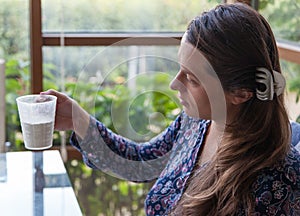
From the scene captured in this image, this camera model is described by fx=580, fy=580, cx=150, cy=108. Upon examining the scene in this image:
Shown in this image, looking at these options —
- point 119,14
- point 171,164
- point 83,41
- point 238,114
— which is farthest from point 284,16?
point 238,114

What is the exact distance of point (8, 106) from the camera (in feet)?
9.11

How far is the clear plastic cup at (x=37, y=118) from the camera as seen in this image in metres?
1.55

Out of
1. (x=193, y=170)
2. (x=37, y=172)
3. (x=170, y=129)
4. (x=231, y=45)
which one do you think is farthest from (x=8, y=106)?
(x=231, y=45)

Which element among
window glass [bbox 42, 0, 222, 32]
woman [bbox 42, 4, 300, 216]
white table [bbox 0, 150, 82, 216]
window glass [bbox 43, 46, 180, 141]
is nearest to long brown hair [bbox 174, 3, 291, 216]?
woman [bbox 42, 4, 300, 216]

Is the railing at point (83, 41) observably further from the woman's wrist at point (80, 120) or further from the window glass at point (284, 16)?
the woman's wrist at point (80, 120)

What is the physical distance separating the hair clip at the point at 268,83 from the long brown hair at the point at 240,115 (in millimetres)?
16

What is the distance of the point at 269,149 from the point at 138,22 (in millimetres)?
1607

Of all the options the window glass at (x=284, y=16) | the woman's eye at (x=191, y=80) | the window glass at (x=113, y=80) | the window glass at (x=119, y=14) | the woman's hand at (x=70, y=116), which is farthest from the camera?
the window glass at (x=119, y=14)

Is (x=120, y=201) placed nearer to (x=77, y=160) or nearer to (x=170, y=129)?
(x=77, y=160)

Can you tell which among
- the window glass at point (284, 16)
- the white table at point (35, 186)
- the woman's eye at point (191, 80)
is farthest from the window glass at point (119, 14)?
the woman's eye at point (191, 80)

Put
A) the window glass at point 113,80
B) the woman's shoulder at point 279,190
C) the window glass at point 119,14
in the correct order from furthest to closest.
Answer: the window glass at point 119,14 < the window glass at point 113,80 < the woman's shoulder at point 279,190

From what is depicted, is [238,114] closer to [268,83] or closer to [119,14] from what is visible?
[268,83]

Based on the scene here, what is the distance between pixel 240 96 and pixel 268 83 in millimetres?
91

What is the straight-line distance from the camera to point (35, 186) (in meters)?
1.76
